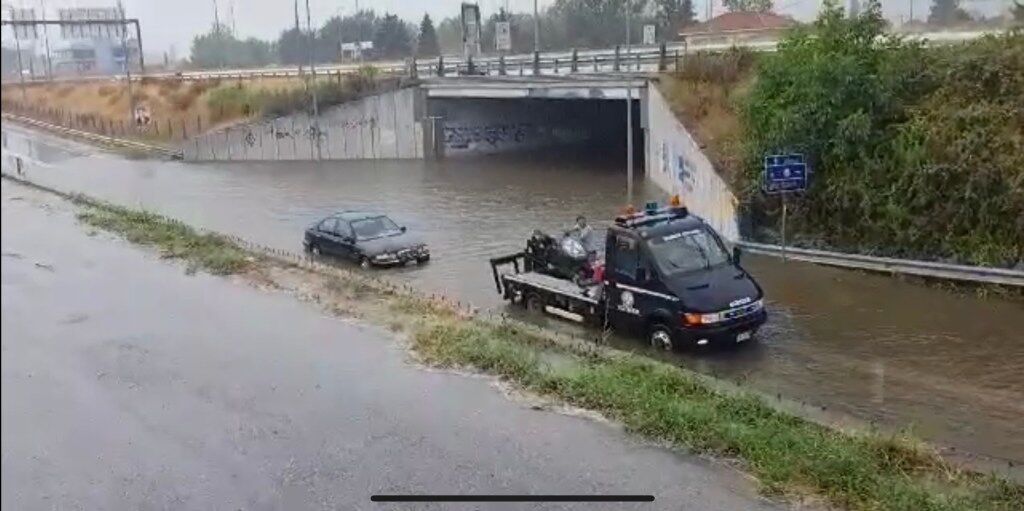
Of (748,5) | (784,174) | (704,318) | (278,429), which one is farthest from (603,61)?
(278,429)

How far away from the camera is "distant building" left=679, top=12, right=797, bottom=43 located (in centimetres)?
3788

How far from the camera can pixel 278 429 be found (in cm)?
1244

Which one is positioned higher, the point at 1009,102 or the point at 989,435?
the point at 1009,102

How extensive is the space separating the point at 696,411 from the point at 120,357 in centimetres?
912

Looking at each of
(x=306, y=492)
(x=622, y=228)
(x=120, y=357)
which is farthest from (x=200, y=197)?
(x=306, y=492)

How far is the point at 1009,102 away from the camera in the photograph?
1939cm

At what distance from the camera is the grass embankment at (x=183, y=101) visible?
4950 cm

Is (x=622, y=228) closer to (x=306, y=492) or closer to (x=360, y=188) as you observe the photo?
(x=306, y=492)

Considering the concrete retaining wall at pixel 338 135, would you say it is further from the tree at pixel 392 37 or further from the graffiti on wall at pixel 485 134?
the tree at pixel 392 37

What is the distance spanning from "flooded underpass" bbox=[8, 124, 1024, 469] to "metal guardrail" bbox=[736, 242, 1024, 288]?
0.94 ft

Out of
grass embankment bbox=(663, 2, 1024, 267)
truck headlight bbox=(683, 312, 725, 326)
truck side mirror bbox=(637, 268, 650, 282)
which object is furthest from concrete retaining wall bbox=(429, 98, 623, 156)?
truck headlight bbox=(683, 312, 725, 326)

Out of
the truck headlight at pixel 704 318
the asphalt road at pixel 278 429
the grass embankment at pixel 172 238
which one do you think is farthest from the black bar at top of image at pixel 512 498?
the grass embankment at pixel 172 238

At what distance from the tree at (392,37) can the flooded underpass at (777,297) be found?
53.2 meters

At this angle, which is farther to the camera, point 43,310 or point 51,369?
point 43,310
